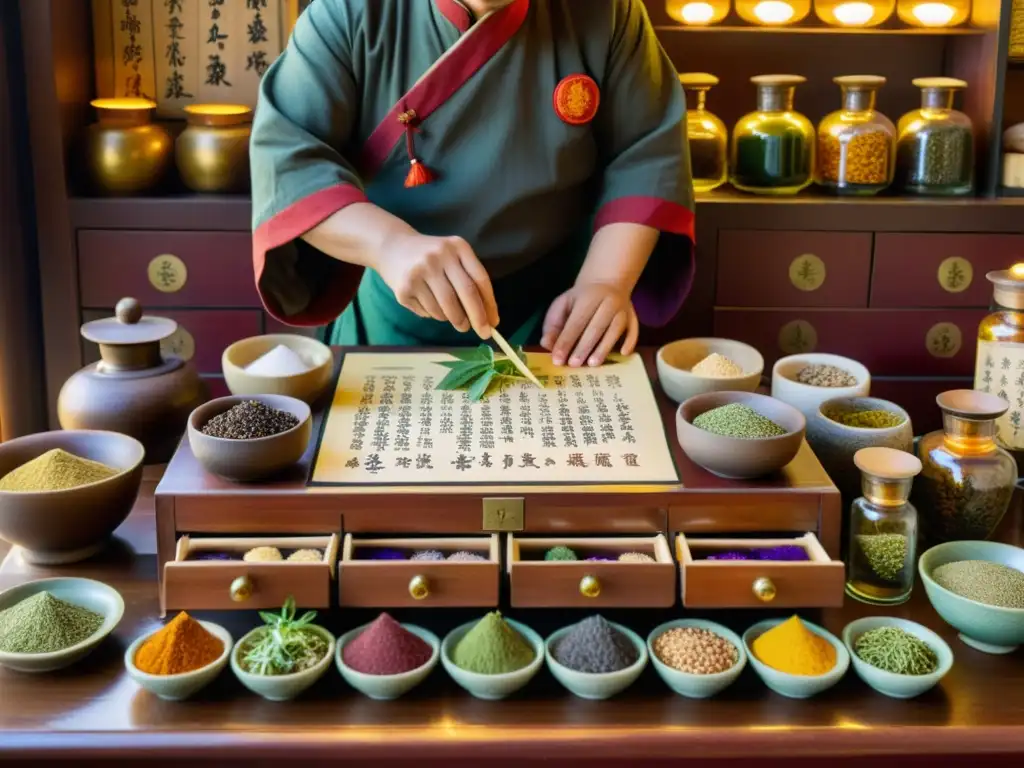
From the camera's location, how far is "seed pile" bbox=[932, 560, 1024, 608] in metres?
1.08

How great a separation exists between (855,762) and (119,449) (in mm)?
857

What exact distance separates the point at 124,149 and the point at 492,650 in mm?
1918

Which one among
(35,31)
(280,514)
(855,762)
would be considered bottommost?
(855,762)

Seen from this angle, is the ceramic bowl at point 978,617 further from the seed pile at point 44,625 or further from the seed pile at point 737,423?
the seed pile at point 44,625

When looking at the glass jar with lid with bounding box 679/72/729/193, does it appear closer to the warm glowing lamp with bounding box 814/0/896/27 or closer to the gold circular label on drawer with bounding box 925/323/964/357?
the warm glowing lamp with bounding box 814/0/896/27

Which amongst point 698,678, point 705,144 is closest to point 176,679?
point 698,678

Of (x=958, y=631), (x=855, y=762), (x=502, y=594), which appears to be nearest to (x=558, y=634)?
(x=502, y=594)

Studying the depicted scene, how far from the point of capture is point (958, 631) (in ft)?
3.67

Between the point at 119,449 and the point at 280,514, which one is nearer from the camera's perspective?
the point at 280,514

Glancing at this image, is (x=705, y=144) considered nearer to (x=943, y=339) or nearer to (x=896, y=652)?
(x=943, y=339)

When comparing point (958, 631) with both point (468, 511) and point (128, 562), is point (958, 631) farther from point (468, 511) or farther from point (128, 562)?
point (128, 562)

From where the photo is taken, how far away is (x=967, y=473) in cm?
124

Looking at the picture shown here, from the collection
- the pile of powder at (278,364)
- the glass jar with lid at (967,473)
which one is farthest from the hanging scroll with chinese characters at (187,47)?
the glass jar with lid at (967,473)

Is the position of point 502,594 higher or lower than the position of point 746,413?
lower
